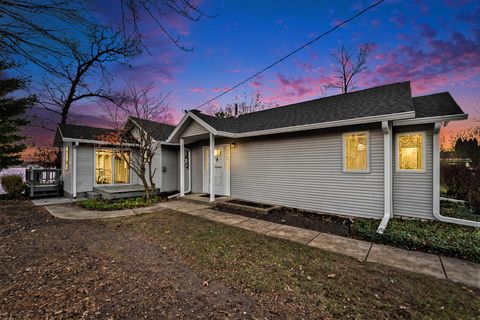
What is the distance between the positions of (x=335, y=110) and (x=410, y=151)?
8.02 ft

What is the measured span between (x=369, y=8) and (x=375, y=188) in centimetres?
488

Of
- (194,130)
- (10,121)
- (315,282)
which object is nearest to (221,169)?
(194,130)

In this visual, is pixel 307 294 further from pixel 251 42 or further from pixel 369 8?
pixel 251 42

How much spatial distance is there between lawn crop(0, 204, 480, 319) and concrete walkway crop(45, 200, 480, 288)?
32cm

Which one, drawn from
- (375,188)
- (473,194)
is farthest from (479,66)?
(375,188)

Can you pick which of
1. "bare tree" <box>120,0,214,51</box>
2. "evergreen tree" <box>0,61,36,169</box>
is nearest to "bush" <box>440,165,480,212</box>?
"bare tree" <box>120,0,214,51</box>

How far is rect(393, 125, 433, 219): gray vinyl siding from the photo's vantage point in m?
5.45

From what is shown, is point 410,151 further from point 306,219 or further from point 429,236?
point 306,219

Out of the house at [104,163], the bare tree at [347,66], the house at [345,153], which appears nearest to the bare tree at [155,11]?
the house at [345,153]

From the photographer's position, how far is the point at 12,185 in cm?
991

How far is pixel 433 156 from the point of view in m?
5.36

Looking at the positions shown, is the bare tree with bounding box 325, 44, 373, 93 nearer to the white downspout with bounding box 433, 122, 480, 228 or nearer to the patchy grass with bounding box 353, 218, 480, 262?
the white downspout with bounding box 433, 122, 480, 228

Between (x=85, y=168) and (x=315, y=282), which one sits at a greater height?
(x=85, y=168)

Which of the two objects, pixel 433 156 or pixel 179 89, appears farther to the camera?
pixel 179 89
